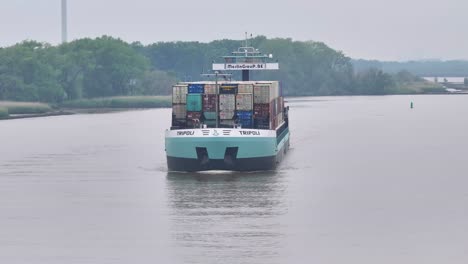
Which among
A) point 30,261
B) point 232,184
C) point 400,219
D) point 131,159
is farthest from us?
point 131,159

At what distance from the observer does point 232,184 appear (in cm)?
6700

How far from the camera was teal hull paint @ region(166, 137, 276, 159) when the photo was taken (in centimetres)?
6981

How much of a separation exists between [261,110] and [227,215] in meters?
22.5

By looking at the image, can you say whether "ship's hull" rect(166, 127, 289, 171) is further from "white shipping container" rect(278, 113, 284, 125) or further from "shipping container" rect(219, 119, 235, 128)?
"white shipping container" rect(278, 113, 284, 125)

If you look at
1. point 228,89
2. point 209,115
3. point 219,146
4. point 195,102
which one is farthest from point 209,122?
point 219,146

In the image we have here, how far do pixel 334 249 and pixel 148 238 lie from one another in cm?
776

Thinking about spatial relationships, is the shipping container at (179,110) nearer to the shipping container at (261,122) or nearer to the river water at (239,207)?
the river water at (239,207)

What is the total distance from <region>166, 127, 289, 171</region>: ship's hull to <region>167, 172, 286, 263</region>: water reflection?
2.08ft

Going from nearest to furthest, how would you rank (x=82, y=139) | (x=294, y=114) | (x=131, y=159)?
(x=131, y=159)
(x=82, y=139)
(x=294, y=114)

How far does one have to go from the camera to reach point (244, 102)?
74312 millimetres

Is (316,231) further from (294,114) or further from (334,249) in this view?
(294,114)

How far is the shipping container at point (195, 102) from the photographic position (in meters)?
74.1

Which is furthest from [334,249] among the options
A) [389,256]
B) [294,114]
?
[294,114]

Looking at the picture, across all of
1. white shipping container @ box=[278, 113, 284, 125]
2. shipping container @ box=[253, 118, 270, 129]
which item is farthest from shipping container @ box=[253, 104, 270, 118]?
white shipping container @ box=[278, 113, 284, 125]
